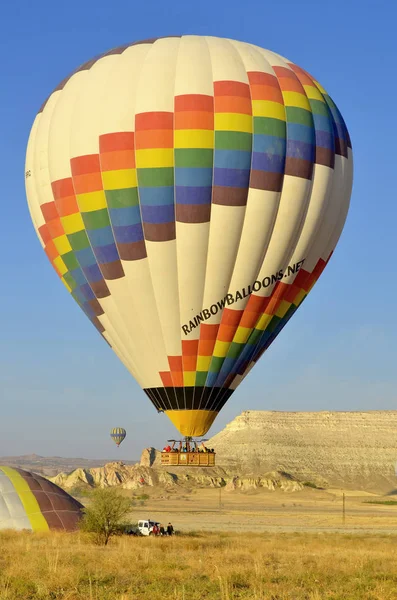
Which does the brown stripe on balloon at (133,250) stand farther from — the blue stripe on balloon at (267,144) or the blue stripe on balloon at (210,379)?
the blue stripe on balloon at (267,144)

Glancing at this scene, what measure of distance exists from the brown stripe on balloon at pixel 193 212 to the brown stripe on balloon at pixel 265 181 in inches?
80.1

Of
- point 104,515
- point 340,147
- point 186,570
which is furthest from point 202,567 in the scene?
point 340,147

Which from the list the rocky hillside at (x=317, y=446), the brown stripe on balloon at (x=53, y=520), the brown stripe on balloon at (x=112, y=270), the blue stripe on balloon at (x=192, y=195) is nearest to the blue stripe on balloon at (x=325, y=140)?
the blue stripe on balloon at (x=192, y=195)

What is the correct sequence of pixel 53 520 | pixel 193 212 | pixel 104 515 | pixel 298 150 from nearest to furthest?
pixel 193 212, pixel 298 150, pixel 53 520, pixel 104 515

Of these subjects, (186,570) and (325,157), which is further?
(325,157)

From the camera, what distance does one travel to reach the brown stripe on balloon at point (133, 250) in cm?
3372

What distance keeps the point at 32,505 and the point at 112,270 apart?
33.1ft

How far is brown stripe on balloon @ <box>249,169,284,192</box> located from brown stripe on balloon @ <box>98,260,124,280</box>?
242 inches

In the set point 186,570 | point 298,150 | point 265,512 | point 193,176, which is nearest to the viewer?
point 186,570

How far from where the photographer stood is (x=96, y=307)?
118 feet

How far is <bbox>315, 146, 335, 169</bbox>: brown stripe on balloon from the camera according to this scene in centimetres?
3550

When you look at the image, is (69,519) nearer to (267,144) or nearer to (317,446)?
(267,144)

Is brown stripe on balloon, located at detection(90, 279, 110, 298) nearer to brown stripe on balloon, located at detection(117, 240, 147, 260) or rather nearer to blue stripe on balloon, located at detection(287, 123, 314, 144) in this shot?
brown stripe on balloon, located at detection(117, 240, 147, 260)

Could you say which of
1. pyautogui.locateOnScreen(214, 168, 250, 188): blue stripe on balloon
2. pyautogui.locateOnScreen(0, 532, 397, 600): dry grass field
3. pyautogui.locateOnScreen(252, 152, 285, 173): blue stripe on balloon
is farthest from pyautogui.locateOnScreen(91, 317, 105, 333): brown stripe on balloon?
pyautogui.locateOnScreen(252, 152, 285, 173): blue stripe on balloon
